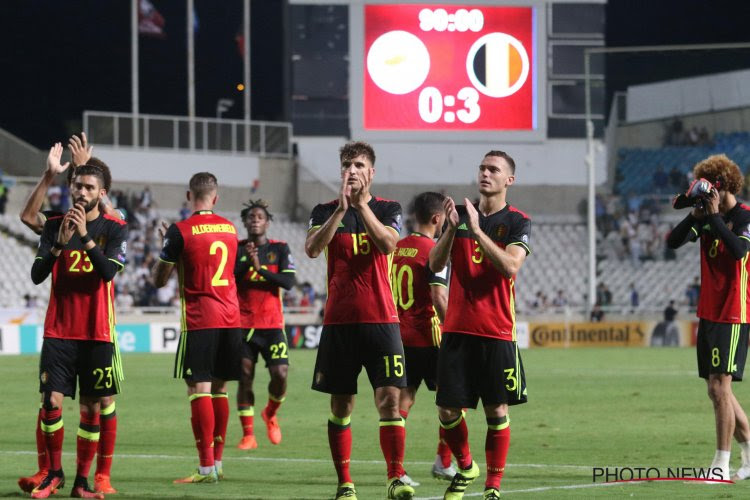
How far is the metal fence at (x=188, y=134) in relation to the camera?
44812mm

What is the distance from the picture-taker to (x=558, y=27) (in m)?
45.5

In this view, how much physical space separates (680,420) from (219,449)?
281 inches

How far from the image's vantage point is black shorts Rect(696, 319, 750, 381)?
32.7 feet

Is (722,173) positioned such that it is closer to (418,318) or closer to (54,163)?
(418,318)

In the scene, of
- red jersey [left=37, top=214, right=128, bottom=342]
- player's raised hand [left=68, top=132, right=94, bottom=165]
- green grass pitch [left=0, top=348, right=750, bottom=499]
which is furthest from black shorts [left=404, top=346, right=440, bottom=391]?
player's raised hand [left=68, top=132, right=94, bottom=165]

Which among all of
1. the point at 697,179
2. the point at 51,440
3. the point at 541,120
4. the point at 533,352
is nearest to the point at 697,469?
the point at 697,179

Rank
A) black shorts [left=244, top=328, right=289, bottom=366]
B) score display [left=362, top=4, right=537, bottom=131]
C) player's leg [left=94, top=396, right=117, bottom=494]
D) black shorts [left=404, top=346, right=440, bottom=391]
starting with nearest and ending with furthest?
player's leg [left=94, top=396, right=117, bottom=494] < black shorts [left=404, top=346, right=440, bottom=391] < black shorts [left=244, top=328, right=289, bottom=366] < score display [left=362, top=4, right=537, bottom=131]

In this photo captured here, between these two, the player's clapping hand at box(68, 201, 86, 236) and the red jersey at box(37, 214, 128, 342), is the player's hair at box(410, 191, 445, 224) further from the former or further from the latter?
the player's clapping hand at box(68, 201, 86, 236)

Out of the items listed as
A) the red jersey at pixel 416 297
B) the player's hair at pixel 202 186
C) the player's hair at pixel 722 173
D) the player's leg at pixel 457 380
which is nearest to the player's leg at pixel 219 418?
the red jersey at pixel 416 297

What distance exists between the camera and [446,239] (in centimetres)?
845

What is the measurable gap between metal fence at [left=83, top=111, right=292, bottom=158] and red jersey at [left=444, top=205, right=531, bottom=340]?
120 ft

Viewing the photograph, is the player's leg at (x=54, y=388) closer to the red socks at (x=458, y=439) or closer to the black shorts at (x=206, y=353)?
the black shorts at (x=206, y=353)

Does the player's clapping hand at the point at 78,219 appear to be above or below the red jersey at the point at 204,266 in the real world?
above

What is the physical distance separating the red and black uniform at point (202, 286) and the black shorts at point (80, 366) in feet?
3.31
